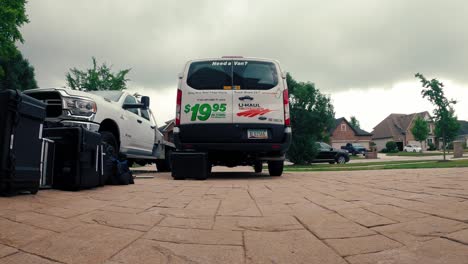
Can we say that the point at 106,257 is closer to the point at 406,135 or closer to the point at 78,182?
the point at 78,182

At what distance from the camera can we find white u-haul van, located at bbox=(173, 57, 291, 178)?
649 centimetres

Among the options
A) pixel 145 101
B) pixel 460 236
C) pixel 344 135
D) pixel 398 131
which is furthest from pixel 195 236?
pixel 398 131

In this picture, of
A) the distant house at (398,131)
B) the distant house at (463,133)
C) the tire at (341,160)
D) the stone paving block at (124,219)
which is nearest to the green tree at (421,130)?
the distant house at (398,131)

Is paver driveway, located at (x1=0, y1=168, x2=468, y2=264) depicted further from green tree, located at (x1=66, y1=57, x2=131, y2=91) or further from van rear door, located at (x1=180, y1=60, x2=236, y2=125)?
green tree, located at (x1=66, y1=57, x2=131, y2=91)

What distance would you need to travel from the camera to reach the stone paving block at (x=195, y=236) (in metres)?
1.94

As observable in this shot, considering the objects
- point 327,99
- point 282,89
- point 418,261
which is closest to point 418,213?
point 418,261

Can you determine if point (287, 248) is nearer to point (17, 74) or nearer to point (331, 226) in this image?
point (331, 226)

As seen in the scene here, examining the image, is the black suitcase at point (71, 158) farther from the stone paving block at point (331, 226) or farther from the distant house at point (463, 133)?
the distant house at point (463, 133)

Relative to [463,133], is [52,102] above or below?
below

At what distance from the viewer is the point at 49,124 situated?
5086 mm

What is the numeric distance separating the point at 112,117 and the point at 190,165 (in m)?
1.92

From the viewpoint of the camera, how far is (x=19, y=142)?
3160mm

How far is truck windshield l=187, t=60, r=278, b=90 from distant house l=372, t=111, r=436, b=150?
238 feet

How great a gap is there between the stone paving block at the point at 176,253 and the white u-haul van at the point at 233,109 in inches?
183
